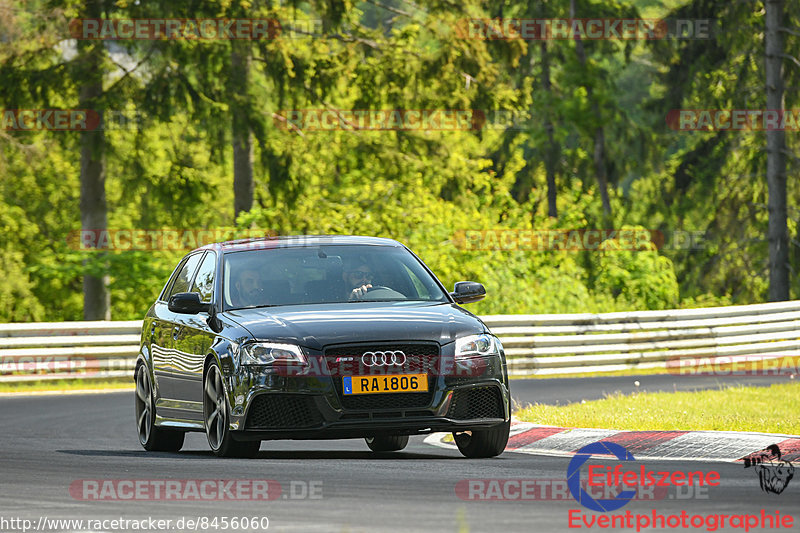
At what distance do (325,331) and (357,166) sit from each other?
2826cm

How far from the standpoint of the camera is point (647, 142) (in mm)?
51438

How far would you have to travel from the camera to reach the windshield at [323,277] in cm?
1144

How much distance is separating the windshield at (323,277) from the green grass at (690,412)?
2.55 meters

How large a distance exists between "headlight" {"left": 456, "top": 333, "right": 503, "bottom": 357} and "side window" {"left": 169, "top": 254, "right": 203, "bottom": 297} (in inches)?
124

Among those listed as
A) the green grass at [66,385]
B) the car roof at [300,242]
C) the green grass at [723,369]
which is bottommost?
the green grass at [723,369]

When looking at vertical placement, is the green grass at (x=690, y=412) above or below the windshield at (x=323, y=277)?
below

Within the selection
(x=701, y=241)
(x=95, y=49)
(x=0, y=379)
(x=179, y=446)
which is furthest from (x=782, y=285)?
(x=179, y=446)

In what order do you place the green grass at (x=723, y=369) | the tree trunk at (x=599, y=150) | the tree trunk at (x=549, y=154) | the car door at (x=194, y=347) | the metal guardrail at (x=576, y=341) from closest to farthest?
the car door at (x=194, y=347) → the metal guardrail at (x=576, y=341) → the green grass at (x=723, y=369) → the tree trunk at (x=599, y=150) → the tree trunk at (x=549, y=154)

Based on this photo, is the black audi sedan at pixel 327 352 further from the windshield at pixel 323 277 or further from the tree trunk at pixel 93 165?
the tree trunk at pixel 93 165

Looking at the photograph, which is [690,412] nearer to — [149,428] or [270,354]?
[149,428]

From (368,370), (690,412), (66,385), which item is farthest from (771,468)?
(66,385)

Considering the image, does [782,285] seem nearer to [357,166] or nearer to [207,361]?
[357,166]

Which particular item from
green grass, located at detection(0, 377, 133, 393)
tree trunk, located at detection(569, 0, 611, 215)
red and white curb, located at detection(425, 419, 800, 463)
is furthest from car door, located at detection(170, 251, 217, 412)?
tree trunk, located at detection(569, 0, 611, 215)

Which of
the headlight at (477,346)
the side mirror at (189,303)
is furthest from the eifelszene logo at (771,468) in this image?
the side mirror at (189,303)
